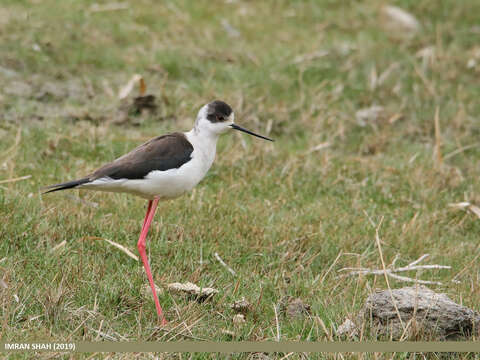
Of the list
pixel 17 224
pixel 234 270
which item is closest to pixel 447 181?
pixel 234 270

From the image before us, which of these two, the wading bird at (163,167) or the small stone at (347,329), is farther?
the wading bird at (163,167)

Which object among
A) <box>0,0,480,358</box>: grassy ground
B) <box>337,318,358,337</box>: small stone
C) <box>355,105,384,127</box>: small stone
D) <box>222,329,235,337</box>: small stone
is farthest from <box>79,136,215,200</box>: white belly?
<box>355,105,384,127</box>: small stone

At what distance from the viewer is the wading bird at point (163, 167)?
437 centimetres

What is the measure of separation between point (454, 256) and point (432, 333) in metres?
1.60

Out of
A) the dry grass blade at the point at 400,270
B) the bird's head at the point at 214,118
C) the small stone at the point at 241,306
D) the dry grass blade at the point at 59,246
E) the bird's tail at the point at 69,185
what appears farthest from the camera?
the dry grass blade at the point at 400,270

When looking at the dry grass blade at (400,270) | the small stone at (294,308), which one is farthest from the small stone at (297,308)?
the dry grass blade at (400,270)

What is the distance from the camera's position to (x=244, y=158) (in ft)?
21.5

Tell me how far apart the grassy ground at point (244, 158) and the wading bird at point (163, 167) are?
50cm

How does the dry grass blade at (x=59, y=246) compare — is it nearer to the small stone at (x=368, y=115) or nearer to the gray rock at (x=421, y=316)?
the gray rock at (x=421, y=316)

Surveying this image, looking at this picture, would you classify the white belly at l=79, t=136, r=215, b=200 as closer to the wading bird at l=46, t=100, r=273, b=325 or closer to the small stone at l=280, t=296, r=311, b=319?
the wading bird at l=46, t=100, r=273, b=325

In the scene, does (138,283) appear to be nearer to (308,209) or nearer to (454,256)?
(308,209)

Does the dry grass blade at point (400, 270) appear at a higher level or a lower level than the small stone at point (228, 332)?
lower

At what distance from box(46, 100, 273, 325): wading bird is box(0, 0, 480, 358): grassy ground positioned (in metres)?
0.50

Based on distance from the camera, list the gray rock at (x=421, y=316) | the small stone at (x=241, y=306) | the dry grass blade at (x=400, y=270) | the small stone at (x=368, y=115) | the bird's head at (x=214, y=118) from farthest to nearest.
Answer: the small stone at (x=368, y=115) < the dry grass blade at (x=400, y=270) < the bird's head at (x=214, y=118) < the small stone at (x=241, y=306) < the gray rock at (x=421, y=316)
